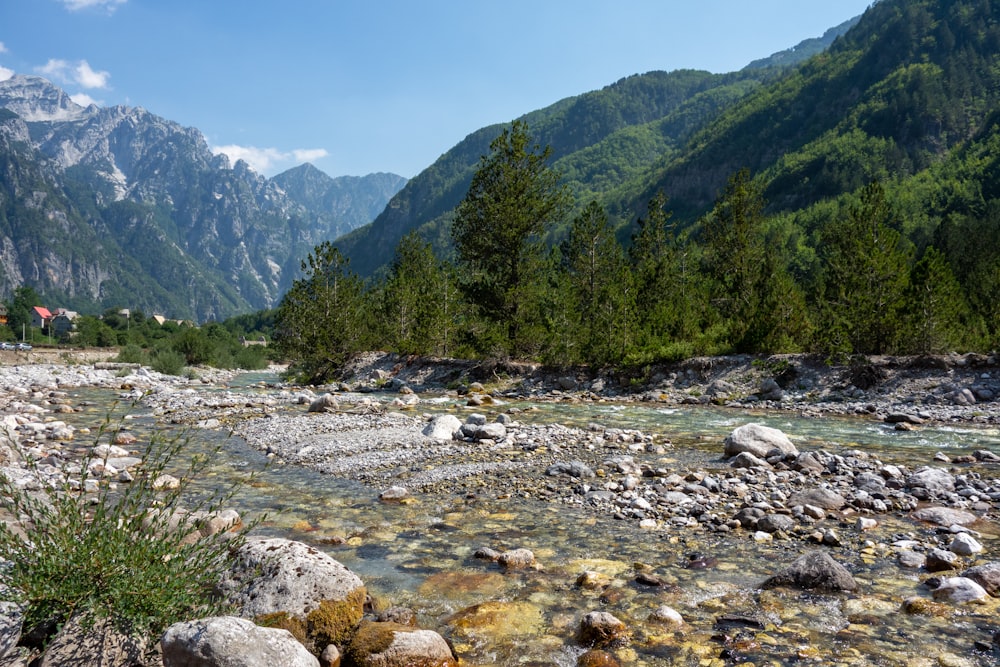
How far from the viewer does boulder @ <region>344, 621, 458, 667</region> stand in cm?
411

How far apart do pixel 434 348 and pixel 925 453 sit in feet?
89.9

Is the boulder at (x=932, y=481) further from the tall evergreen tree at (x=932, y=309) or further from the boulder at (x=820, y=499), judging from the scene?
the tall evergreen tree at (x=932, y=309)

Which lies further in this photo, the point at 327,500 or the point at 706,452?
the point at 706,452

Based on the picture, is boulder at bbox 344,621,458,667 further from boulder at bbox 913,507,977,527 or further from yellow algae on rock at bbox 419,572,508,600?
boulder at bbox 913,507,977,527

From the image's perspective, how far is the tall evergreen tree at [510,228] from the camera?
107 ft

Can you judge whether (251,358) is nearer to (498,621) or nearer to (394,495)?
(394,495)

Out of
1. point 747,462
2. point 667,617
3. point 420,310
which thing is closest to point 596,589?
point 667,617

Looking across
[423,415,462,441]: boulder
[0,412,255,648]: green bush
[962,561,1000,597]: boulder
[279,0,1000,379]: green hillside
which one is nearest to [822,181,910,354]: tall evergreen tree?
[279,0,1000,379]: green hillside

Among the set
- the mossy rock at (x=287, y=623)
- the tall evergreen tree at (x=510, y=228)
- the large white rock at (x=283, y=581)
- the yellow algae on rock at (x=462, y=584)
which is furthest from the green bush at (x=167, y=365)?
the mossy rock at (x=287, y=623)

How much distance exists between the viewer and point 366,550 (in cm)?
677

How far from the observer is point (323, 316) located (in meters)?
37.3

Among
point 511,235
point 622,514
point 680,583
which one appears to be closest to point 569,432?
point 622,514

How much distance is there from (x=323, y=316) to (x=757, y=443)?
31.0 m

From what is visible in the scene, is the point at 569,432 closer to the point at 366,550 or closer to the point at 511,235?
the point at 366,550
